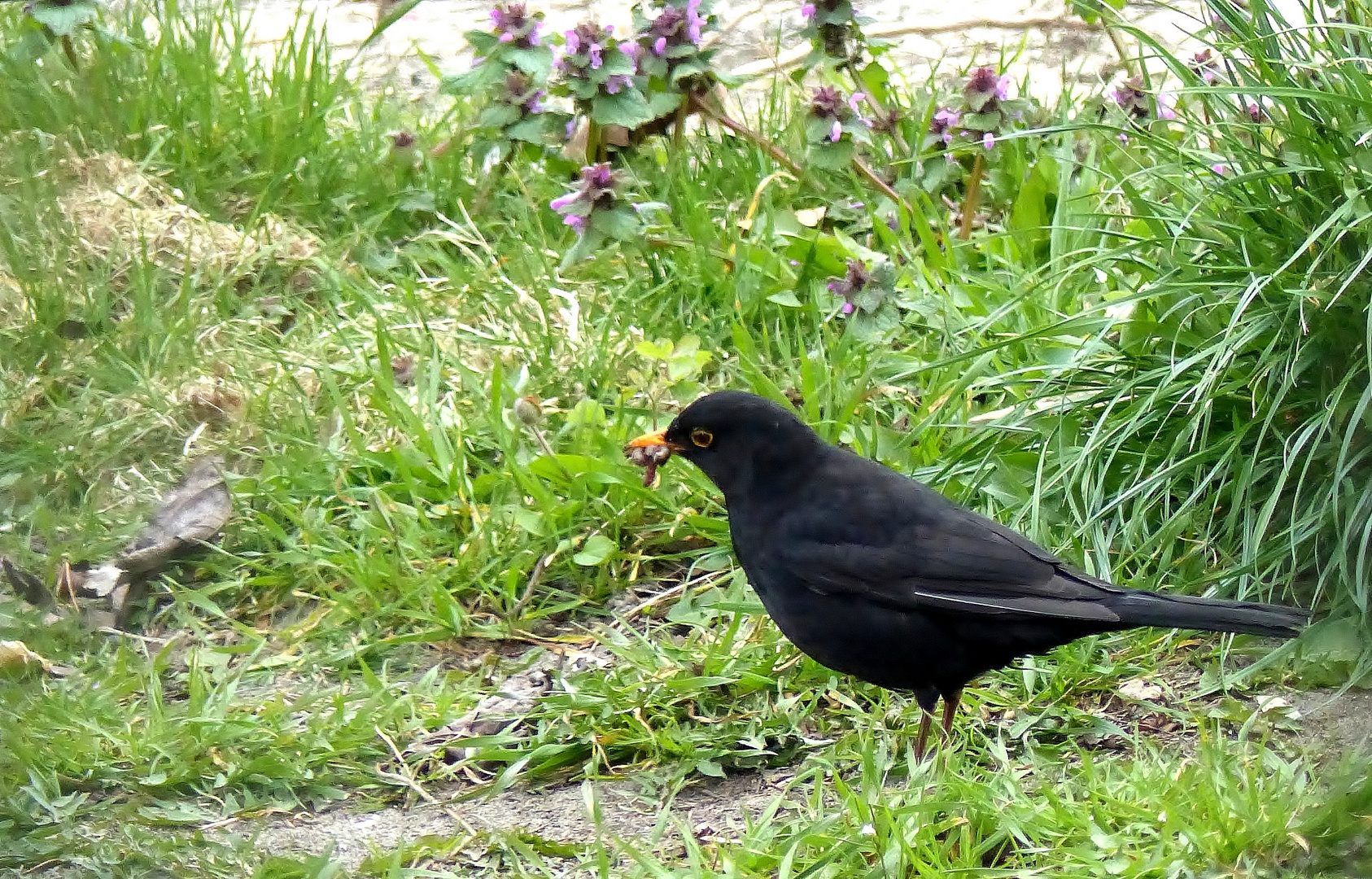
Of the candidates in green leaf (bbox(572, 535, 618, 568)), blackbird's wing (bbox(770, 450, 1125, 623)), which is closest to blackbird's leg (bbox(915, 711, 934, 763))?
blackbird's wing (bbox(770, 450, 1125, 623))

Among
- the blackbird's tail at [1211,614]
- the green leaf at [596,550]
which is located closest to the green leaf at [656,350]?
the green leaf at [596,550]

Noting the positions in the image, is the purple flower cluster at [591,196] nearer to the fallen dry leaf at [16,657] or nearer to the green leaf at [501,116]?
the green leaf at [501,116]

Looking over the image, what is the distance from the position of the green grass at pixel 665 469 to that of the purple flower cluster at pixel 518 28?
499mm

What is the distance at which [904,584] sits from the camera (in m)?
3.09

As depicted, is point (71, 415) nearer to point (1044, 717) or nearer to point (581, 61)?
point (581, 61)

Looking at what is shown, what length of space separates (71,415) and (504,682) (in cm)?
148

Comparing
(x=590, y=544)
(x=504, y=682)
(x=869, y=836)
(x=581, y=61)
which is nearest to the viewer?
(x=869, y=836)

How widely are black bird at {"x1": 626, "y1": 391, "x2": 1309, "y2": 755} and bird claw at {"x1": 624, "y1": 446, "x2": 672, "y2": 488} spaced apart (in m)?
0.27

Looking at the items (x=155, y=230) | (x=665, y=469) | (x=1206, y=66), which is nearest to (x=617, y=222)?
(x=665, y=469)

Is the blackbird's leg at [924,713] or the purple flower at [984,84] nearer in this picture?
the blackbird's leg at [924,713]

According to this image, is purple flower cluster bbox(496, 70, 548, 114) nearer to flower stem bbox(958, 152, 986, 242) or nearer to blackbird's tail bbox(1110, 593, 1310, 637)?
flower stem bbox(958, 152, 986, 242)

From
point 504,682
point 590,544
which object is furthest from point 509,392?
point 504,682

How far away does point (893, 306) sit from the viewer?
4.18 meters

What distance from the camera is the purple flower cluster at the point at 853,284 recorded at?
4121 millimetres
